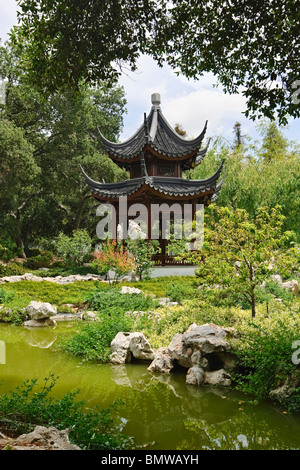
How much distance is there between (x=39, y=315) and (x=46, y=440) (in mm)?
6230

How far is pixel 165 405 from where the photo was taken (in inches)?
166

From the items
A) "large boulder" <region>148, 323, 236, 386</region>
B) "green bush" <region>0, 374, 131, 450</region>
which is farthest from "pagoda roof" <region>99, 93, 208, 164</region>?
"green bush" <region>0, 374, 131, 450</region>

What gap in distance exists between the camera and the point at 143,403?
425cm

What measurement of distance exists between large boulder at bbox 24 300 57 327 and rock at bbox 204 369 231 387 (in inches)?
183

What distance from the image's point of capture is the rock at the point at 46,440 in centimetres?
257

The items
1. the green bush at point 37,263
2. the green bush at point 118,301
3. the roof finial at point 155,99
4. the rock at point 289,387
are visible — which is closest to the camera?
the rock at point 289,387

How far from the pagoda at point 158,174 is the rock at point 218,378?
10436mm

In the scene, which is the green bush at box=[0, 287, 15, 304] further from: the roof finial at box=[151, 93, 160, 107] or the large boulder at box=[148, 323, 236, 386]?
the roof finial at box=[151, 93, 160, 107]

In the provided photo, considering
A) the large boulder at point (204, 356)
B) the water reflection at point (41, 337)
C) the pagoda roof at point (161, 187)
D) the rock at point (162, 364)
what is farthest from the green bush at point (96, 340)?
the pagoda roof at point (161, 187)

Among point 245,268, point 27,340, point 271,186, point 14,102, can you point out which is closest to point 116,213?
point 271,186

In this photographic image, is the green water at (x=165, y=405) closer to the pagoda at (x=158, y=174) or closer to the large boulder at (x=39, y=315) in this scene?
the large boulder at (x=39, y=315)

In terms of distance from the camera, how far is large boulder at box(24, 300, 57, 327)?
8602 millimetres

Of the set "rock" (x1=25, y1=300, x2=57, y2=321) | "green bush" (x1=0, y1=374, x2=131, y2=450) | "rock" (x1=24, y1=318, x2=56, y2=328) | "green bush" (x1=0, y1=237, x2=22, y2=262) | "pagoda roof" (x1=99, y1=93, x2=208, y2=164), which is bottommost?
"rock" (x1=24, y1=318, x2=56, y2=328)
